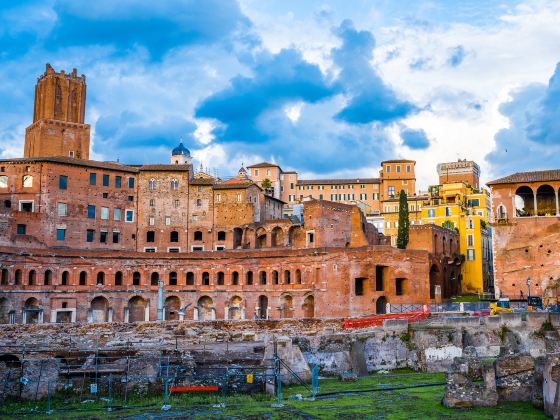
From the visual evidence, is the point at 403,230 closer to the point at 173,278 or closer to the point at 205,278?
the point at 205,278

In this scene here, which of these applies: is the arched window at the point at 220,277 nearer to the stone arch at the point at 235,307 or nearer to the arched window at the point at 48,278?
the stone arch at the point at 235,307

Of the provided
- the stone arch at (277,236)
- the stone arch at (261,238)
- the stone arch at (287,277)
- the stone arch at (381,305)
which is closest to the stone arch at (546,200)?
the stone arch at (381,305)

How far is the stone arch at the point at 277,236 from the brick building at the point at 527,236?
73.9 ft

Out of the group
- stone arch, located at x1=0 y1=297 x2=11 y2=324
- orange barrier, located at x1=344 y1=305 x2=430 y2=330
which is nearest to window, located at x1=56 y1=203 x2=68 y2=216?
stone arch, located at x1=0 y1=297 x2=11 y2=324

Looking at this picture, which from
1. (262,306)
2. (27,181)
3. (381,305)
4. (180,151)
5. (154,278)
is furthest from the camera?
(180,151)

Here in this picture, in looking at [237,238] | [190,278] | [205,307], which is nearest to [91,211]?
[190,278]

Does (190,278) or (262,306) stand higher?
(190,278)

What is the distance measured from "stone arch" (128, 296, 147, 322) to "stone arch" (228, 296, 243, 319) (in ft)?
27.6

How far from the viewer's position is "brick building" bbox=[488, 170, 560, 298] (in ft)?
171

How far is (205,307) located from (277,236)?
1116 centimetres

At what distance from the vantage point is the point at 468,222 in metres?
71.4

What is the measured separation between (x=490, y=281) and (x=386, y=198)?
27278 mm

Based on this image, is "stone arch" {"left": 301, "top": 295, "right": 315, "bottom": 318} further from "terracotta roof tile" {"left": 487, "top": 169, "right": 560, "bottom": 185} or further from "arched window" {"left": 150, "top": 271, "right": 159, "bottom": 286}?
"terracotta roof tile" {"left": 487, "top": 169, "right": 560, "bottom": 185}

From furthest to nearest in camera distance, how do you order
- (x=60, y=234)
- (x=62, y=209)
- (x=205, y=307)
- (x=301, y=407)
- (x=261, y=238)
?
(x=261, y=238), (x=205, y=307), (x=62, y=209), (x=60, y=234), (x=301, y=407)
